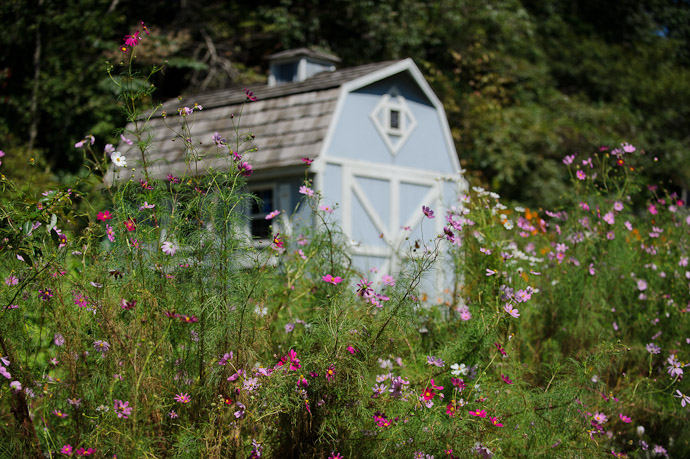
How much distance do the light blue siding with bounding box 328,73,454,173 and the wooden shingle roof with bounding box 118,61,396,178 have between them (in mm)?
335

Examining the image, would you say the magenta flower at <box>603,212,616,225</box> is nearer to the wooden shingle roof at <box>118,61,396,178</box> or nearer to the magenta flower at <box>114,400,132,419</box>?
the magenta flower at <box>114,400,132,419</box>

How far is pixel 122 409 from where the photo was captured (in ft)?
9.04

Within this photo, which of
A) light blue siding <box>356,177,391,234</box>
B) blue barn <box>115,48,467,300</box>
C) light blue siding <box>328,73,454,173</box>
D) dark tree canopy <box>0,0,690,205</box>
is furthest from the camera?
dark tree canopy <box>0,0,690,205</box>

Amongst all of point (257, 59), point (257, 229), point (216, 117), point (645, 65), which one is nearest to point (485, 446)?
point (257, 229)

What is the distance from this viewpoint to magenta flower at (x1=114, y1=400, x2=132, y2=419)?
269 cm

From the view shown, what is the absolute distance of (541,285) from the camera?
492 centimetres

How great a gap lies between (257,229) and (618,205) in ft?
22.4

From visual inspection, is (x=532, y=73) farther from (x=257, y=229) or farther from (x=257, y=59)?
(x=257, y=229)

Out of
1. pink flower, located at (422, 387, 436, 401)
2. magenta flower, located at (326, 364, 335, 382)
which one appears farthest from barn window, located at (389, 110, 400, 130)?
magenta flower, located at (326, 364, 335, 382)

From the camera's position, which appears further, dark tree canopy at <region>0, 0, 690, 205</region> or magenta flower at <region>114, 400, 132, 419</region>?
dark tree canopy at <region>0, 0, 690, 205</region>

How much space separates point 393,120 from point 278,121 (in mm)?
2130

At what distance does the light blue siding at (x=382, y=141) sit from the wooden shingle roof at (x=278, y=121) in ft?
1.10

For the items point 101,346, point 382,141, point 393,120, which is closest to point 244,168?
point 101,346

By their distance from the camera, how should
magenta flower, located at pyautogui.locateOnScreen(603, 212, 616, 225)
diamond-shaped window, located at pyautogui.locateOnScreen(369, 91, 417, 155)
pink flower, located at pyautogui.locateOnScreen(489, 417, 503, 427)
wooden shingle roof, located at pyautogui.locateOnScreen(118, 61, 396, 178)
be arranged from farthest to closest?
diamond-shaped window, located at pyautogui.locateOnScreen(369, 91, 417, 155) → wooden shingle roof, located at pyautogui.locateOnScreen(118, 61, 396, 178) → magenta flower, located at pyautogui.locateOnScreen(603, 212, 616, 225) → pink flower, located at pyautogui.locateOnScreen(489, 417, 503, 427)
